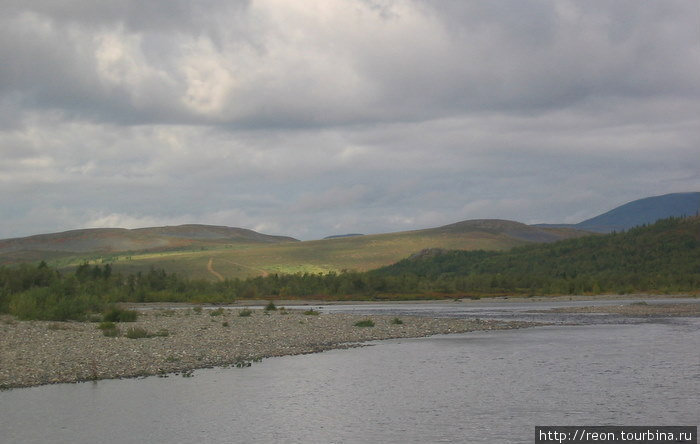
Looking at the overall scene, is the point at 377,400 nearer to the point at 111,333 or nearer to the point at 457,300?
the point at 111,333

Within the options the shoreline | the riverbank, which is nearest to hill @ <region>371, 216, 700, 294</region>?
the shoreline

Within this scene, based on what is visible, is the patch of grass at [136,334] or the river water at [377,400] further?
the patch of grass at [136,334]

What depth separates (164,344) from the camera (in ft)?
123

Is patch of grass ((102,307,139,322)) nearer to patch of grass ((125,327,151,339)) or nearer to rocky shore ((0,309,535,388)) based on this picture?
rocky shore ((0,309,535,388))

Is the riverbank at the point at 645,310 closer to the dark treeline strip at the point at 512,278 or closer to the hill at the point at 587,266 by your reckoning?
the dark treeline strip at the point at 512,278

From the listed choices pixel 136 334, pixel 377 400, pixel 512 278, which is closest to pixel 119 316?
pixel 136 334

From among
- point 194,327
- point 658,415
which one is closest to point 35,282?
point 194,327

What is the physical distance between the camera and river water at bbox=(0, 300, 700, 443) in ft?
66.9

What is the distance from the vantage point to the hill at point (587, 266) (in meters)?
132

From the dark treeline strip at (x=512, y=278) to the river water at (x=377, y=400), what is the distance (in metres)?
63.4

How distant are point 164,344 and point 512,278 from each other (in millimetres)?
114492

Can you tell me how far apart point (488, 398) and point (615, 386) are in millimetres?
5310

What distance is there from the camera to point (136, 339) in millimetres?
39594

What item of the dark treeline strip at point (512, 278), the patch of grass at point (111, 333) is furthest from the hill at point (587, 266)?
the patch of grass at point (111, 333)
